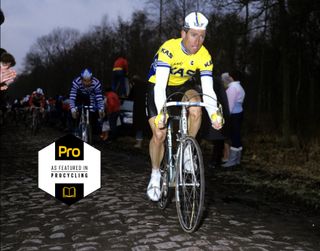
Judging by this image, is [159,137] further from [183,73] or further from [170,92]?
[183,73]

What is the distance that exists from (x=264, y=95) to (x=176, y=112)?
34.2 meters

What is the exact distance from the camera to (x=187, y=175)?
4.67m

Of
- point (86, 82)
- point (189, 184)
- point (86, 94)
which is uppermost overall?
point (86, 82)

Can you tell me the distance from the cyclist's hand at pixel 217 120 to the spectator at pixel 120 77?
930 cm

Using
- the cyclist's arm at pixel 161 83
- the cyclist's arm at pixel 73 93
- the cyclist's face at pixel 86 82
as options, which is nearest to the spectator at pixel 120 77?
the cyclist's arm at pixel 73 93

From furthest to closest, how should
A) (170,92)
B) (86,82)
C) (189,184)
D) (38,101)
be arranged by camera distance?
1. (38,101)
2. (86,82)
3. (170,92)
4. (189,184)

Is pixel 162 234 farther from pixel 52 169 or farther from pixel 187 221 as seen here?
pixel 52 169

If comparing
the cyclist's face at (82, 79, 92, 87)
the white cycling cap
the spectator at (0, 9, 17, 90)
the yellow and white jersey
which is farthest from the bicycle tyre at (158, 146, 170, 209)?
the cyclist's face at (82, 79, 92, 87)

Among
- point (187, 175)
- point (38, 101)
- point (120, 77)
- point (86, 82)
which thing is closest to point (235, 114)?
point (86, 82)

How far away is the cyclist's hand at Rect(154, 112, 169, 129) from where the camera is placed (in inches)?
189

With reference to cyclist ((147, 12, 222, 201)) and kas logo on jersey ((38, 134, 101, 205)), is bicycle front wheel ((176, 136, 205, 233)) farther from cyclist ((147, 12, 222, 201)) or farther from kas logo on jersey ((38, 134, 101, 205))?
kas logo on jersey ((38, 134, 101, 205))

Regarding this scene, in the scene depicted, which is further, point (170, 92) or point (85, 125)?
point (85, 125)

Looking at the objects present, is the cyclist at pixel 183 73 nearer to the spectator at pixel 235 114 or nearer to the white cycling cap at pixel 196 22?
the white cycling cap at pixel 196 22

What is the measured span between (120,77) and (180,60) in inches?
398
